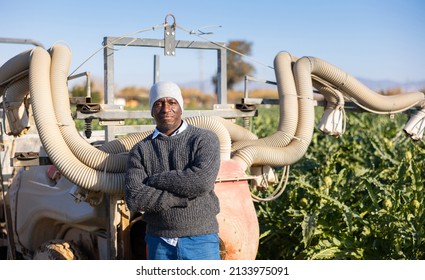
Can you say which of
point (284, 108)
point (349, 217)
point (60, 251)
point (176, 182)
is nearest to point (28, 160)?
point (60, 251)

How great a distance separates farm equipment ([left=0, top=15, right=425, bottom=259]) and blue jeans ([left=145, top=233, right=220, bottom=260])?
36cm

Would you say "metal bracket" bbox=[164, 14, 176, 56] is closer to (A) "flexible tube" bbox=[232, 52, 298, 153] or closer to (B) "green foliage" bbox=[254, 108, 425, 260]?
(A) "flexible tube" bbox=[232, 52, 298, 153]

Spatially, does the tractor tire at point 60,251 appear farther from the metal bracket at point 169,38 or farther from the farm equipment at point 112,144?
the metal bracket at point 169,38

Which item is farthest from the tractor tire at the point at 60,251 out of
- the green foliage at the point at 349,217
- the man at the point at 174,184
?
the green foliage at the point at 349,217

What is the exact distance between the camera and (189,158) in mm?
3713

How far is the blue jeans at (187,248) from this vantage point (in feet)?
12.1

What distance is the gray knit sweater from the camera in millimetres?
3615

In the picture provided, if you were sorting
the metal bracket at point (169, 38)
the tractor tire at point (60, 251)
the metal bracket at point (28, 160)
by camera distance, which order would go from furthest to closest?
the metal bracket at point (169, 38), the tractor tire at point (60, 251), the metal bracket at point (28, 160)

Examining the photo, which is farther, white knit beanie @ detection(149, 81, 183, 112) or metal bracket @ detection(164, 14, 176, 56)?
metal bracket @ detection(164, 14, 176, 56)

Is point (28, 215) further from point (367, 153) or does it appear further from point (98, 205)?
point (367, 153)

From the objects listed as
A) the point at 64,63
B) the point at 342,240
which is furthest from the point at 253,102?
the point at 64,63

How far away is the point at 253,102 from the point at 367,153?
2.45 m

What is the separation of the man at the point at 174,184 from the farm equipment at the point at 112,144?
44cm

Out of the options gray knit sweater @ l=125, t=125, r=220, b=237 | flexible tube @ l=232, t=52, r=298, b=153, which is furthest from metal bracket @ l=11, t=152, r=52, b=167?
flexible tube @ l=232, t=52, r=298, b=153
